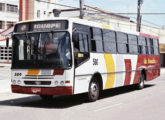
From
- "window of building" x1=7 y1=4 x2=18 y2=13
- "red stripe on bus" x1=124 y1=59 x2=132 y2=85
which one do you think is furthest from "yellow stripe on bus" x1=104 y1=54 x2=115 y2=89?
"window of building" x1=7 y1=4 x2=18 y2=13

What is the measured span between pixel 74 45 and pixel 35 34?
144 cm

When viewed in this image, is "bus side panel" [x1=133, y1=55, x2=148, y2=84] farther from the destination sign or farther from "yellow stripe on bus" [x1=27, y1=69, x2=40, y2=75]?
"yellow stripe on bus" [x1=27, y1=69, x2=40, y2=75]

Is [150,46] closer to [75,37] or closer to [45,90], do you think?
[75,37]

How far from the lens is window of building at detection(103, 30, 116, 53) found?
52.4 feet

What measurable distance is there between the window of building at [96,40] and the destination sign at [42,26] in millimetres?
2032

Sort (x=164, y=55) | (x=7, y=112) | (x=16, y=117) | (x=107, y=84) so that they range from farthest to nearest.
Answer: (x=164, y=55) < (x=107, y=84) < (x=7, y=112) < (x=16, y=117)

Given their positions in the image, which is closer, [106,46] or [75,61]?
[75,61]

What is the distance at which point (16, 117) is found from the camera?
10.4m

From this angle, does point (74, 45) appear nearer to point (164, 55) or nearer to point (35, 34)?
point (35, 34)

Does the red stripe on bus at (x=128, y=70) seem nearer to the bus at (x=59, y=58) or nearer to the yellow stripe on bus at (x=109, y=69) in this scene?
the yellow stripe on bus at (x=109, y=69)

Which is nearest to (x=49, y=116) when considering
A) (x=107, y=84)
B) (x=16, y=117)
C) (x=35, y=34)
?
(x=16, y=117)

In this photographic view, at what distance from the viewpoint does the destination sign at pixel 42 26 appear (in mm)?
12961

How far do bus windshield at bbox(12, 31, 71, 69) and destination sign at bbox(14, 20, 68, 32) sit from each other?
0.19m

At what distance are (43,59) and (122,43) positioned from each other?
19.8ft
